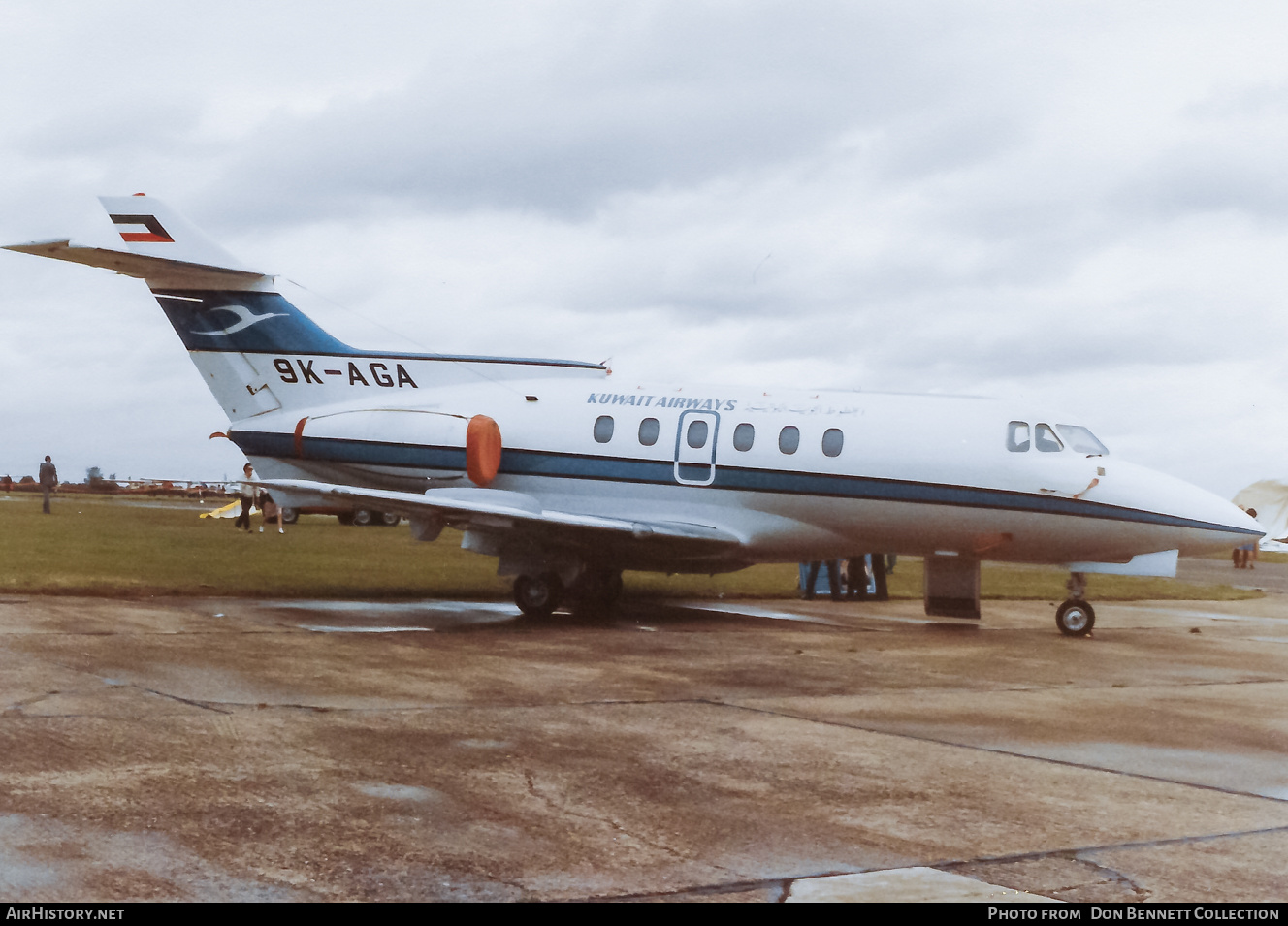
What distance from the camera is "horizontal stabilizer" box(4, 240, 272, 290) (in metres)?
15.7

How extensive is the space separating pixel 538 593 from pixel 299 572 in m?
6.38

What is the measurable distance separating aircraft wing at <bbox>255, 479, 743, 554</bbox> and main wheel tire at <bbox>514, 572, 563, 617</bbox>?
2.13 ft

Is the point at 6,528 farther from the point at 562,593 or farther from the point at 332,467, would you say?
the point at 562,593

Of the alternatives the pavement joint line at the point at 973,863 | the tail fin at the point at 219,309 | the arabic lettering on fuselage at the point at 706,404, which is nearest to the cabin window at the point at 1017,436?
the arabic lettering on fuselage at the point at 706,404

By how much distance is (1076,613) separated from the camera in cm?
1462

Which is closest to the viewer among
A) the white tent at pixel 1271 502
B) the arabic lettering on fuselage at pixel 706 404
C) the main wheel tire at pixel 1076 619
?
the main wheel tire at pixel 1076 619

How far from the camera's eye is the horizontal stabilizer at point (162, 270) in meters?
15.7

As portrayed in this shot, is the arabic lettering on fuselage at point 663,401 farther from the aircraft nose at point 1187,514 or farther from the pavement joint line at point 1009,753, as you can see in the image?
the pavement joint line at point 1009,753

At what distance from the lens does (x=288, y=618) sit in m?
13.3

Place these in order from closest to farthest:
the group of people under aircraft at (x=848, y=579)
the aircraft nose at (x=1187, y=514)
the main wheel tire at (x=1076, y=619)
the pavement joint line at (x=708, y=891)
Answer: the pavement joint line at (x=708, y=891) < the aircraft nose at (x=1187, y=514) < the main wheel tire at (x=1076, y=619) < the group of people under aircraft at (x=848, y=579)

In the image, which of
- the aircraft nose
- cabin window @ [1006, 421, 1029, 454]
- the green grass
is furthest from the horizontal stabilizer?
the aircraft nose

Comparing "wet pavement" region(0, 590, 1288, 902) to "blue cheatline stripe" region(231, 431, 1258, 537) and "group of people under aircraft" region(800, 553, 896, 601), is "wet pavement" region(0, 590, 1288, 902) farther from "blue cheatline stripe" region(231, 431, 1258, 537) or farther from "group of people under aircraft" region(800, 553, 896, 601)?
"group of people under aircraft" region(800, 553, 896, 601)

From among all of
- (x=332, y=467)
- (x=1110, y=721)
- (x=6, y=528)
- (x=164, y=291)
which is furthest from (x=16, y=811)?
(x=6, y=528)
